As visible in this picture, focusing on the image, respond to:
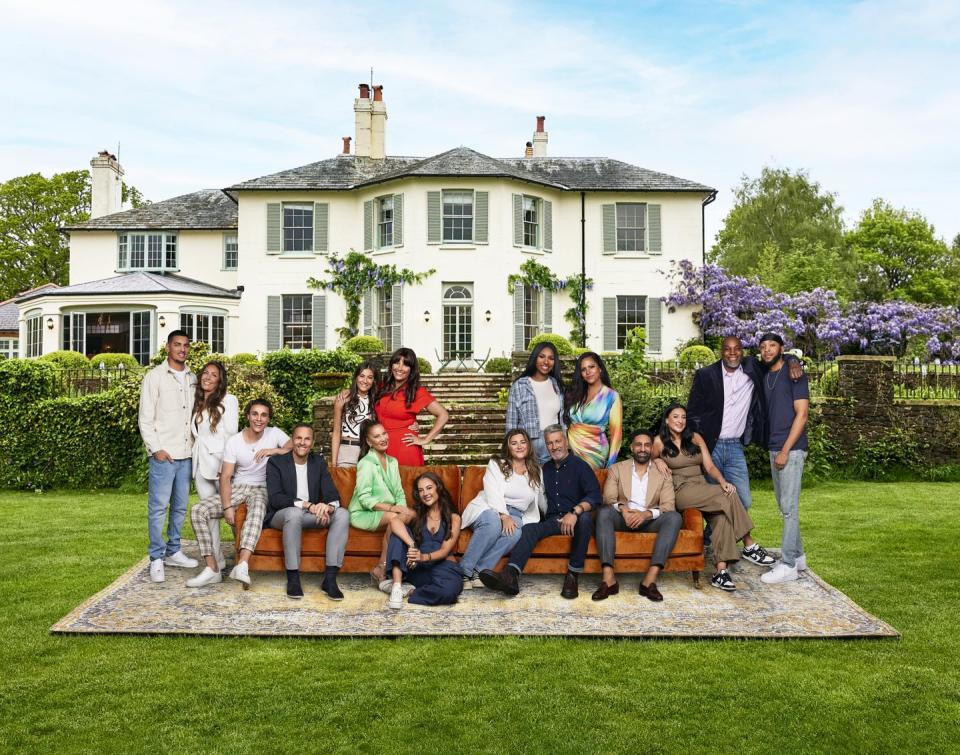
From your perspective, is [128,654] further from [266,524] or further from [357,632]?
[266,524]

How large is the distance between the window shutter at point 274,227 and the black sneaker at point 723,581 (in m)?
20.0

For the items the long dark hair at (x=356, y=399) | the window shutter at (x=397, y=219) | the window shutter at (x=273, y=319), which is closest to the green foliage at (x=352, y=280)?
the window shutter at (x=397, y=219)

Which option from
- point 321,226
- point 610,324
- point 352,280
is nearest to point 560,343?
point 610,324

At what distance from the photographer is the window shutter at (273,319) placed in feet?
80.6

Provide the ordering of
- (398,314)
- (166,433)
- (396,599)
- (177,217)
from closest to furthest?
(396,599)
(166,433)
(398,314)
(177,217)

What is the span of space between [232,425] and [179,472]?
0.63 m

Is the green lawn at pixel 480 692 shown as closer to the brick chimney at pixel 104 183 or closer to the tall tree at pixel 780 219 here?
the brick chimney at pixel 104 183

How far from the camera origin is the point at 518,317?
23.1 metres

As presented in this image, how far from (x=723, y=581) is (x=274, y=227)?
2035 cm

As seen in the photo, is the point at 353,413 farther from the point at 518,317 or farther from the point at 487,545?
the point at 518,317

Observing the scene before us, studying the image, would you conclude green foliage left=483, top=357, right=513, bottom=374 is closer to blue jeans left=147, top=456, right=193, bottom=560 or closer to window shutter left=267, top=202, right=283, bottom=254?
window shutter left=267, top=202, right=283, bottom=254

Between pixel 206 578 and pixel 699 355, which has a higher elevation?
pixel 699 355

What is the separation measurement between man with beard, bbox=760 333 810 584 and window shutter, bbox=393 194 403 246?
17.0 m

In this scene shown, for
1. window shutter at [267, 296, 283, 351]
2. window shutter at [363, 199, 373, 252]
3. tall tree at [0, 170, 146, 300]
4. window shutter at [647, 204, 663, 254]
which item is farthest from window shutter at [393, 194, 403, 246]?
tall tree at [0, 170, 146, 300]
